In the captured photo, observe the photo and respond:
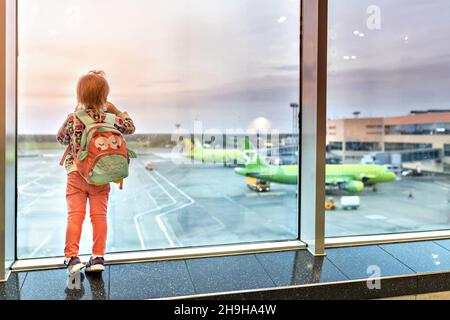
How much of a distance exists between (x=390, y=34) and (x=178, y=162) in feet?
5.37

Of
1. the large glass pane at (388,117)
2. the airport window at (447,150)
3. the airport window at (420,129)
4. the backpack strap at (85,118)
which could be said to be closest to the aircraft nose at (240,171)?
the large glass pane at (388,117)

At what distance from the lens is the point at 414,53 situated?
101 inches

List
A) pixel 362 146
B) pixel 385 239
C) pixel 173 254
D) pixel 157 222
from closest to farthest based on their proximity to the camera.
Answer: pixel 173 254 < pixel 157 222 < pixel 385 239 < pixel 362 146

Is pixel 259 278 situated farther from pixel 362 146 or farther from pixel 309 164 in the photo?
pixel 362 146

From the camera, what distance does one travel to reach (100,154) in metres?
1.74

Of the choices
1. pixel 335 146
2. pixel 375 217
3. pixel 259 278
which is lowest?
pixel 259 278

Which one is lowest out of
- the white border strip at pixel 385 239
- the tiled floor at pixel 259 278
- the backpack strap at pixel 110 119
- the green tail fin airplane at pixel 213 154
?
the tiled floor at pixel 259 278

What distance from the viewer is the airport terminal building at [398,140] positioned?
248 centimetres

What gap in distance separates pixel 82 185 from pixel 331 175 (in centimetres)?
155

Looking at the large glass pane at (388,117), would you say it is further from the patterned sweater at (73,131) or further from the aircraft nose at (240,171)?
the patterned sweater at (73,131)

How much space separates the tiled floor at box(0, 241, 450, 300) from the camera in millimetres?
1711

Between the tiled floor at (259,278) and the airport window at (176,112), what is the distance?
294mm

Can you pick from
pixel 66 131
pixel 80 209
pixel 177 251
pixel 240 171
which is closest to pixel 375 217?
pixel 240 171
